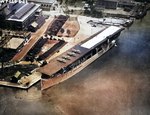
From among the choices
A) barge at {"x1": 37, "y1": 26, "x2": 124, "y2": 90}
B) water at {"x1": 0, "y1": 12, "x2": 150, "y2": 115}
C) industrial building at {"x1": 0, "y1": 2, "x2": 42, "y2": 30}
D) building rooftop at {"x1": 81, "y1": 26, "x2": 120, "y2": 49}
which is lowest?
water at {"x1": 0, "y1": 12, "x2": 150, "y2": 115}

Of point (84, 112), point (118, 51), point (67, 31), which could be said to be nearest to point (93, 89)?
point (84, 112)

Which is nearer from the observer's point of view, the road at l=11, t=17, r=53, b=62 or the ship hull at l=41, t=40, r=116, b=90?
the ship hull at l=41, t=40, r=116, b=90

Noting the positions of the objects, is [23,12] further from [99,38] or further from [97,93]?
[97,93]

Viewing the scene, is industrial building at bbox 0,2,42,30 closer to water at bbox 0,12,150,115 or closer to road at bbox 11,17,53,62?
road at bbox 11,17,53,62

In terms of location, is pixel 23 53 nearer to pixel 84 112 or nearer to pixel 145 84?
pixel 84 112

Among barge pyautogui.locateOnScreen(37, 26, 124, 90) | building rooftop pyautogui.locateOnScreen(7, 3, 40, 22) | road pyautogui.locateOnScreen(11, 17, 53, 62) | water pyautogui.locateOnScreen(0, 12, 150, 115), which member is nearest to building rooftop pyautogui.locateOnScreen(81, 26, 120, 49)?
barge pyautogui.locateOnScreen(37, 26, 124, 90)

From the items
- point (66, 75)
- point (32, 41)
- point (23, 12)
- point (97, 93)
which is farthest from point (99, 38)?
point (23, 12)
